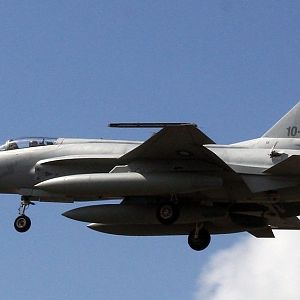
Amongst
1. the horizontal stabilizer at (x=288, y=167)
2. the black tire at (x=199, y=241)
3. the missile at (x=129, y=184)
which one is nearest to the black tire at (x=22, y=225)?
the missile at (x=129, y=184)

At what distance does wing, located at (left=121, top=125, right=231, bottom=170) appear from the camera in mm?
25000

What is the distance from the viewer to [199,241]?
95.8 feet

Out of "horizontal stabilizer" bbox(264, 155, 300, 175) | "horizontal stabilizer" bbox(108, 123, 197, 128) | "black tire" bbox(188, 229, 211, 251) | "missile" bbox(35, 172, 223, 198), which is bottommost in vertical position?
"black tire" bbox(188, 229, 211, 251)

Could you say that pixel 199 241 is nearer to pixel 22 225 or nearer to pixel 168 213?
pixel 168 213

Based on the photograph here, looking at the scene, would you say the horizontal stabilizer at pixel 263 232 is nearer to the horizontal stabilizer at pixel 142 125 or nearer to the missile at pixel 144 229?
the missile at pixel 144 229

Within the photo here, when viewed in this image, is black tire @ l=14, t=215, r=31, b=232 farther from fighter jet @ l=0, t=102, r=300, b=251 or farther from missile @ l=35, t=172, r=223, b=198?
missile @ l=35, t=172, r=223, b=198

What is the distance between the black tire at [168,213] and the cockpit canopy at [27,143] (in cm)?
366

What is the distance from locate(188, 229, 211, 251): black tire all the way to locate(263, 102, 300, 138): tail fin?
3.76 m

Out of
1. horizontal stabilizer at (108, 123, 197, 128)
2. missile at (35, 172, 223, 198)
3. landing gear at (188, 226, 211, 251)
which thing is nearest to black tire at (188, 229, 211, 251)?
landing gear at (188, 226, 211, 251)

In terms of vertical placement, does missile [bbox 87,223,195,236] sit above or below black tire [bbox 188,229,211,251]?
above

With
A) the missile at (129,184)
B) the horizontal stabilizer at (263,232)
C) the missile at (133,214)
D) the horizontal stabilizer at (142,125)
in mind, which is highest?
the horizontal stabilizer at (142,125)

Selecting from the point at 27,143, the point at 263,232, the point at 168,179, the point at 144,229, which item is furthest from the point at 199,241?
the point at 27,143

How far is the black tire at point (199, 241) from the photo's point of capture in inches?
1149

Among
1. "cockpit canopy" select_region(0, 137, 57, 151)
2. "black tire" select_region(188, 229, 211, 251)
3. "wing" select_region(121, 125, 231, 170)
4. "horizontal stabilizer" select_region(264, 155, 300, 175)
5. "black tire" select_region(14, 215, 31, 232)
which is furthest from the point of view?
"black tire" select_region(188, 229, 211, 251)
